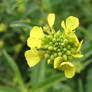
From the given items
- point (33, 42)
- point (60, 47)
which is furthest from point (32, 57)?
point (60, 47)

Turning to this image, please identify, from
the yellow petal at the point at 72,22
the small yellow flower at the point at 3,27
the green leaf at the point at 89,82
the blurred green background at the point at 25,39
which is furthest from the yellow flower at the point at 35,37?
the small yellow flower at the point at 3,27

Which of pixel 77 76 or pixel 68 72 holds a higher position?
pixel 68 72

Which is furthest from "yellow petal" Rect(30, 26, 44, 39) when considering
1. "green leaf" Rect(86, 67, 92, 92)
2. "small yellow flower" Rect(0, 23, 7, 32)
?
"small yellow flower" Rect(0, 23, 7, 32)

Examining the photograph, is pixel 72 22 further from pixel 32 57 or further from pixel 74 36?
pixel 32 57

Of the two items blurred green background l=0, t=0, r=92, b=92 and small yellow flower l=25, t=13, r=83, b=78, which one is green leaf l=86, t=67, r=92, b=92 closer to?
blurred green background l=0, t=0, r=92, b=92

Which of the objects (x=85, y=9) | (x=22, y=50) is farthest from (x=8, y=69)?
(x=85, y=9)

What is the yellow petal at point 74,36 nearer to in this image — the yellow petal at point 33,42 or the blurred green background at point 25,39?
the yellow petal at point 33,42

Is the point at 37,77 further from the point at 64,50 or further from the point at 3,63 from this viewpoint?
the point at 64,50
